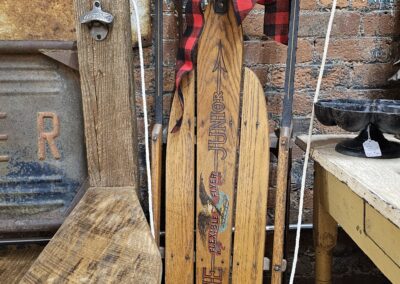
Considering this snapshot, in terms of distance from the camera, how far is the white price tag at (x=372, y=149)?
2.93 feet

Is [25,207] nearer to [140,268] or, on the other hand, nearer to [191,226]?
[191,226]

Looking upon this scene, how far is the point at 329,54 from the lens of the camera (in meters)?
1.21

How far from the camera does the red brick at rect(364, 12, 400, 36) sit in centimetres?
118

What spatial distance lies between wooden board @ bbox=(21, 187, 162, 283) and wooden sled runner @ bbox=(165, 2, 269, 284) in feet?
1.06

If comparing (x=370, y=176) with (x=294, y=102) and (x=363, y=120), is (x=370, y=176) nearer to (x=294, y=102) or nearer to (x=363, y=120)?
(x=363, y=120)

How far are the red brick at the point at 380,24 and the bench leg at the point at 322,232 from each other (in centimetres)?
47

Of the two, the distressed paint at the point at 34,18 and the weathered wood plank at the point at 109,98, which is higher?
Result: the distressed paint at the point at 34,18

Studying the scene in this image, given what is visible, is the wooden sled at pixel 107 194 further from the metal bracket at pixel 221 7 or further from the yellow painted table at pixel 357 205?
the yellow painted table at pixel 357 205

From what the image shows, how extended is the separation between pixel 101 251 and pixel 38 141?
46 centimetres

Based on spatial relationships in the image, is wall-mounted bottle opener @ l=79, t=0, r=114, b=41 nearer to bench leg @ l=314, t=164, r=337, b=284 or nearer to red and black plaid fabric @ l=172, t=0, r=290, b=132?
red and black plaid fabric @ l=172, t=0, r=290, b=132

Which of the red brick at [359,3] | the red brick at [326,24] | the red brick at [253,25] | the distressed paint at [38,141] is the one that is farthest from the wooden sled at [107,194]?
the red brick at [359,3]

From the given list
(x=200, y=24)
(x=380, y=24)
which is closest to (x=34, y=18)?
(x=200, y=24)

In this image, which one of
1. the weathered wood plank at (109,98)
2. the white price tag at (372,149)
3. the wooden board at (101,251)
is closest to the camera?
the wooden board at (101,251)

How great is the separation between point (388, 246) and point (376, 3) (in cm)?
77
